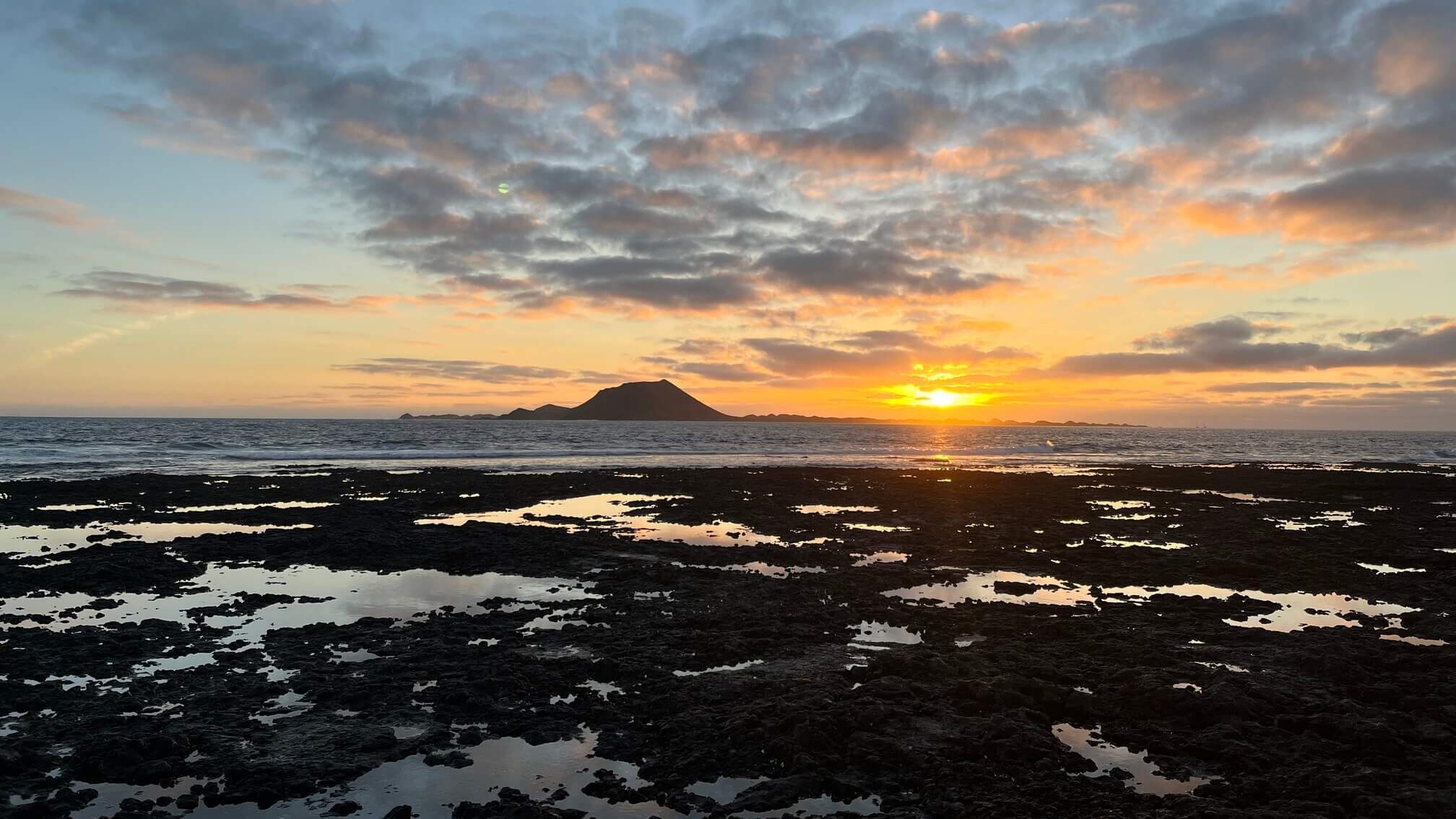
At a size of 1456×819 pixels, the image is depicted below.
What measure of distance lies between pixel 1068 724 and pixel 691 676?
186 inches

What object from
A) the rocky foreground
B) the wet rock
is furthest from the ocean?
the wet rock

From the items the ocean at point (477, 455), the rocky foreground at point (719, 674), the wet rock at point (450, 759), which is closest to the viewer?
the rocky foreground at point (719, 674)

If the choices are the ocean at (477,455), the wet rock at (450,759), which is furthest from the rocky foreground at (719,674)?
the ocean at (477,455)

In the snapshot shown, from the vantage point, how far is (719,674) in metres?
11.0

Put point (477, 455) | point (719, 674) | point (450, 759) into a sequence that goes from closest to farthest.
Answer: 1. point (450, 759)
2. point (719, 674)
3. point (477, 455)

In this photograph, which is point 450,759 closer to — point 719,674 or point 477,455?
point 719,674

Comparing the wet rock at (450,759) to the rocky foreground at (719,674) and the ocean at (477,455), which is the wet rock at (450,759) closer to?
the rocky foreground at (719,674)

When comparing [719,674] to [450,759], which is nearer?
[450,759]

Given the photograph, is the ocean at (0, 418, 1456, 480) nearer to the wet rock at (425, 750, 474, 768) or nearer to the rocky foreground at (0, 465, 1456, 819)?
the rocky foreground at (0, 465, 1456, 819)

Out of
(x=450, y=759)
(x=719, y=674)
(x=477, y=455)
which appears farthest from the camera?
(x=477, y=455)

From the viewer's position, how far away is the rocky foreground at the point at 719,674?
7535 mm

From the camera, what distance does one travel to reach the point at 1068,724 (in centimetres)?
923

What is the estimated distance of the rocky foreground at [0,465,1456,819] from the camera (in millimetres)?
7535

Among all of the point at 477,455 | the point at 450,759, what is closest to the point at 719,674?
the point at 450,759
